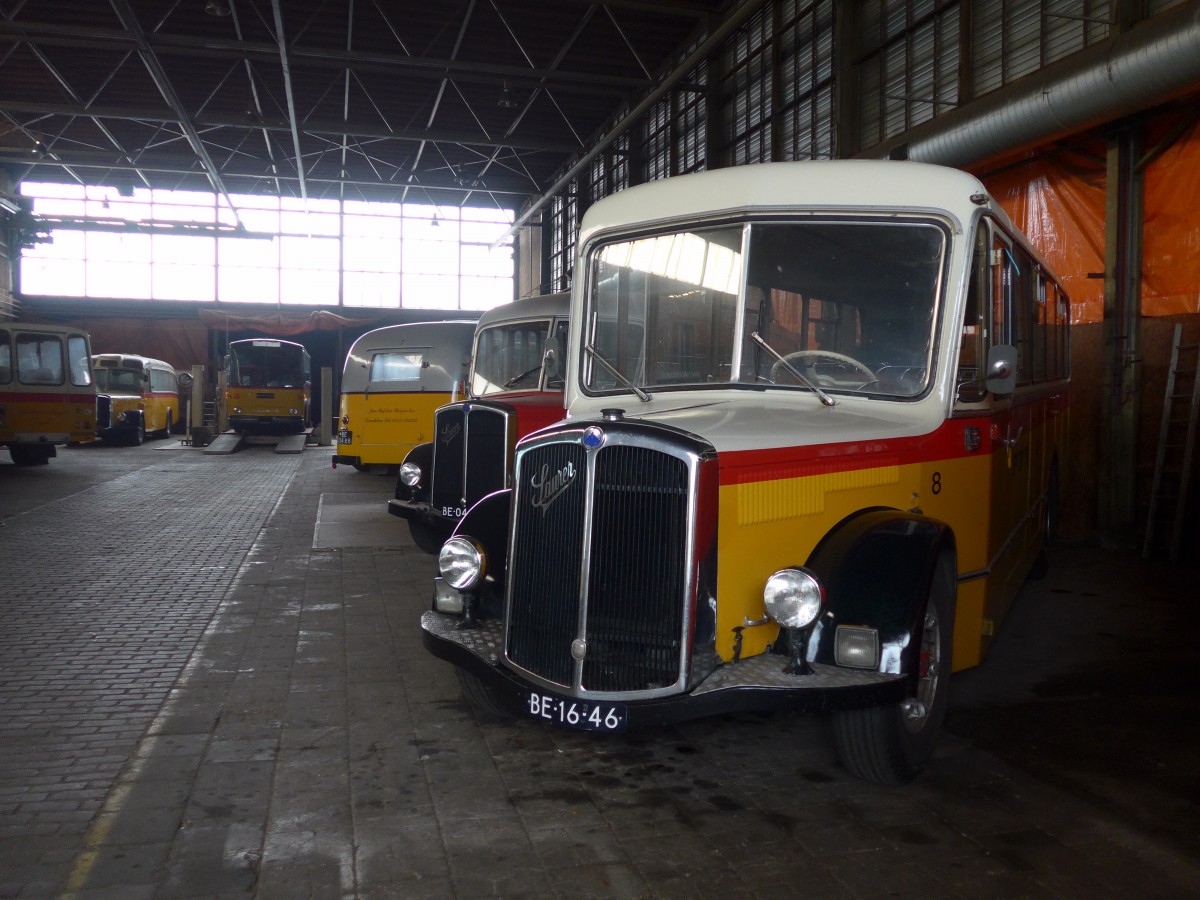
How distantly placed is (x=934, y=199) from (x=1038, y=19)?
7.43m

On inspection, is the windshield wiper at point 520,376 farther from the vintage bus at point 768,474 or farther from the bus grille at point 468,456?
the vintage bus at point 768,474

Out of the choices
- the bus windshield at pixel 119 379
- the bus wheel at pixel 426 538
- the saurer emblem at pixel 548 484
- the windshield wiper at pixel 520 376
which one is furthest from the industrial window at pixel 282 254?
the saurer emblem at pixel 548 484

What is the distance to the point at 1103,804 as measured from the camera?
4043mm

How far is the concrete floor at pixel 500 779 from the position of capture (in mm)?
3410

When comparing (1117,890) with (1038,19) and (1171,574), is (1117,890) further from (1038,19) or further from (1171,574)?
(1038,19)

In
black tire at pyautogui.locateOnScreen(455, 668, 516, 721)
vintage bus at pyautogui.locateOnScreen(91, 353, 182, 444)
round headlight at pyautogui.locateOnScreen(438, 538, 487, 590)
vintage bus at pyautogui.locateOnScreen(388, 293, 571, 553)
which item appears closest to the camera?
round headlight at pyautogui.locateOnScreen(438, 538, 487, 590)

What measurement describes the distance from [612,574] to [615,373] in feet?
4.97

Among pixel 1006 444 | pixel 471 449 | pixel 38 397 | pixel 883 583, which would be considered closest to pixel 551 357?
pixel 471 449

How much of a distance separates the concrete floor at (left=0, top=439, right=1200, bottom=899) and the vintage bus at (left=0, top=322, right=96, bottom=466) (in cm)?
1368

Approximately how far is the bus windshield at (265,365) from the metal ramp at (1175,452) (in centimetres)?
2532

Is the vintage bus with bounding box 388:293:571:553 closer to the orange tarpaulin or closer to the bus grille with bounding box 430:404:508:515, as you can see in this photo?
the bus grille with bounding box 430:404:508:515

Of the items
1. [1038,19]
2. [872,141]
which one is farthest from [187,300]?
[1038,19]

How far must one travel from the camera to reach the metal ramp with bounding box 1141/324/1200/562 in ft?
30.6

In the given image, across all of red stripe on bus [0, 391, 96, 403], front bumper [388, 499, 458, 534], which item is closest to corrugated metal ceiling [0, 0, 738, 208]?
red stripe on bus [0, 391, 96, 403]
